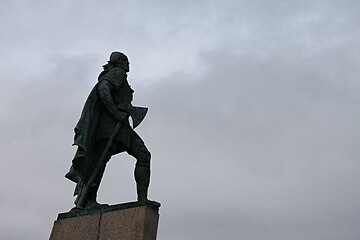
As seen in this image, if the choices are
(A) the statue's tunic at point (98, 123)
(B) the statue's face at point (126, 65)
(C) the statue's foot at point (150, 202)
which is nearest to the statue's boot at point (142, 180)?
(C) the statue's foot at point (150, 202)

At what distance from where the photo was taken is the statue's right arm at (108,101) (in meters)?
10.3

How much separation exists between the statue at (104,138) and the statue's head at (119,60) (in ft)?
0.30

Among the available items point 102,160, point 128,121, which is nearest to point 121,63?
point 128,121

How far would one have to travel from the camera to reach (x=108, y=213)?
30.7 feet

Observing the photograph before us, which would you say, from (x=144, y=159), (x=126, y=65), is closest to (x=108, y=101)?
(x=126, y=65)

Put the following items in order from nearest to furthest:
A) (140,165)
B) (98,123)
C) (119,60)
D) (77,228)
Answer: (77,228) → (140,165) → (98,123) → (119,60)

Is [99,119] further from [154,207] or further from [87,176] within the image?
[154,207]

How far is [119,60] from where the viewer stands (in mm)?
10836

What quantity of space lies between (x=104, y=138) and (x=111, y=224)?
1.87m

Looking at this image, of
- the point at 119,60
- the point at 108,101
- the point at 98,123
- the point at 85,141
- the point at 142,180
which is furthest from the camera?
the point at 119,60

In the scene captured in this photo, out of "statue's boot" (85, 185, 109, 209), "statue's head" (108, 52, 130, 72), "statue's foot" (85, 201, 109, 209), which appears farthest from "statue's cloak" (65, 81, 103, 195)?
"statue's head" (108, 52, 130, 72)

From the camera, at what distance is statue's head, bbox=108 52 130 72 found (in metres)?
10.8

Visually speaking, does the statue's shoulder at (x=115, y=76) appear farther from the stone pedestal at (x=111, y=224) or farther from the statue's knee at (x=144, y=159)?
the stone pedestal at (x=111, y=224)

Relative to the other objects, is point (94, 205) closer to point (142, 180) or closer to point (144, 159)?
point (142, 180)
